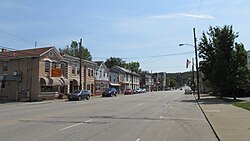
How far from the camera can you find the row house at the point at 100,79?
238 ft

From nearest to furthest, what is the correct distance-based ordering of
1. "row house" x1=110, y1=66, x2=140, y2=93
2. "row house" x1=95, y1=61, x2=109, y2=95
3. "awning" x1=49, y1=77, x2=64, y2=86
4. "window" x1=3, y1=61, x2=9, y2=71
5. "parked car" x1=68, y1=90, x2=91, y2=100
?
"parked car" x1=68, y1=90, x2=91, y2=100 < "awning" x1=49, y1=77, x2=64, y2=86 < "window" x1=3, y1=61, x2=9, y2=71 < "row house" x1=95, y1=61, x2=109, y2=95 < "row house" x1=110, y1=66, x2=140, y2=93

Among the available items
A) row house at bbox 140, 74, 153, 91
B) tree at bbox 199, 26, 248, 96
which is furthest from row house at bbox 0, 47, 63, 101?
row house at bbox 140, 74, 153, 91

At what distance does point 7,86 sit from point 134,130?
37.8 metres

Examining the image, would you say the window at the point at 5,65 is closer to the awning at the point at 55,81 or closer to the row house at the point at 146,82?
the awning at the point at 55,81

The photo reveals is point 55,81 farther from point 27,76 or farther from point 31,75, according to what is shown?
point 27,76

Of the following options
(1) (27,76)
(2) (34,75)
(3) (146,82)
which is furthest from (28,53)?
(3) (146,82)

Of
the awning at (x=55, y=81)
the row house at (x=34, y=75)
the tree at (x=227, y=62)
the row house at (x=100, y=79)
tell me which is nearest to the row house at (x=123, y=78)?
the row house at (x=100, y=79)

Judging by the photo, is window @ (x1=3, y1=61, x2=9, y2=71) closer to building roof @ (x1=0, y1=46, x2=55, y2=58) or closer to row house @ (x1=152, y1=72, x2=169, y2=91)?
building roof @ (x1=0, y1=46, x2=55, y2=58)

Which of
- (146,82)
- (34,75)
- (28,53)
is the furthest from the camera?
(146,82)

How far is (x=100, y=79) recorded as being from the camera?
7512 cm

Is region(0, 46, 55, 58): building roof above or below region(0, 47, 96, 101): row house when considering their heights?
above

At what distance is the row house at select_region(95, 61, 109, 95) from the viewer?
72438 mm

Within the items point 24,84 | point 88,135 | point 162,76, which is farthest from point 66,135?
point 162,76

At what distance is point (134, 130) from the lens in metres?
13.6
